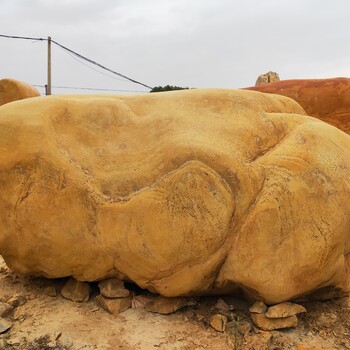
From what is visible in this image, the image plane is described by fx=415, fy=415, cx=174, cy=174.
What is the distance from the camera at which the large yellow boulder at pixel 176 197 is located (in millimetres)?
2662

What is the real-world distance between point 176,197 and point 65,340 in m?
1.13

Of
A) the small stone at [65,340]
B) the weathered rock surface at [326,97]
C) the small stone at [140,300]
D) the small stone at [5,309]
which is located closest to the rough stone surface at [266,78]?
the weathered rock surface at [326,97]

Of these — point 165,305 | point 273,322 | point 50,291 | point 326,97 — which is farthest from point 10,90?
point 273,322

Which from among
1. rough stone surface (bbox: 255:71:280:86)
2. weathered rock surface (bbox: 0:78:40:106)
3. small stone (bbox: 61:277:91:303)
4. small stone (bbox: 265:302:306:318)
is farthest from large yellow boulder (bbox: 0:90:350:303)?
rough stone surface (bbox: 255:71:280:86)

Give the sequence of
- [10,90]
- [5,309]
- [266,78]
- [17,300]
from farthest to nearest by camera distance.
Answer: [266,78] → [10,90] → [17,300] → [5,309]

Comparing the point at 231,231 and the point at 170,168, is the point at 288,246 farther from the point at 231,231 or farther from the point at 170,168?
the point at 170,168

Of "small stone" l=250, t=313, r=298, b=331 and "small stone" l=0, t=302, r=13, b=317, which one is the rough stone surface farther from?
"small stone" l=0, t=302, r=13, b=317

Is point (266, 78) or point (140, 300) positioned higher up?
point (266, 78)

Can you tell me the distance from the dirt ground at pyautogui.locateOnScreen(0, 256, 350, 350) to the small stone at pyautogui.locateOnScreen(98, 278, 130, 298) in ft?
0.39

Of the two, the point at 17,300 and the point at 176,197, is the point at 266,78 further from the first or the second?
the point at 17,300

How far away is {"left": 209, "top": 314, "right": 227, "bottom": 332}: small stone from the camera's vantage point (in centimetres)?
272

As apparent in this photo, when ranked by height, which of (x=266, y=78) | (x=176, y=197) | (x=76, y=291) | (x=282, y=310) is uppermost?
(x=266, y=78)

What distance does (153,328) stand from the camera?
2729 millimetres

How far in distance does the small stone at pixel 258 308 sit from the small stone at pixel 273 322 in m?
0.03
